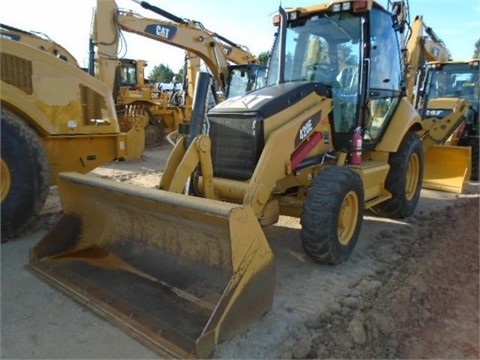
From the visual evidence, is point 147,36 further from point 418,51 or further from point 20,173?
point 20,173

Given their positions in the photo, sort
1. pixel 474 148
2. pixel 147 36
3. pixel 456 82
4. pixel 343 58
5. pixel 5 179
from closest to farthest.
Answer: pixel 5 179 < pixel 343 58 < pixel 474 148 < pixel 456 82 < pixel 147 36

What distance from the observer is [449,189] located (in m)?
7.29

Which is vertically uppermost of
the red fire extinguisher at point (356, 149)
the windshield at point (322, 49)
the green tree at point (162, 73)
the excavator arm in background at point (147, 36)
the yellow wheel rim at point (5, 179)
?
the green tree at point (162, 73)

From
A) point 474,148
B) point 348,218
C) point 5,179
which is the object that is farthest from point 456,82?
point 5,179

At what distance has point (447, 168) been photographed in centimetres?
745

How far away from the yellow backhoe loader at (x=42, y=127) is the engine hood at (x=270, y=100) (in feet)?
5.87

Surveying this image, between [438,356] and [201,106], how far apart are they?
2.76m

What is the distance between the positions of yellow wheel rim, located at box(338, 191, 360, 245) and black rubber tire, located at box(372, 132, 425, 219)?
4.43 feet

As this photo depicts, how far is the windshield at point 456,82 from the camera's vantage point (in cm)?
915

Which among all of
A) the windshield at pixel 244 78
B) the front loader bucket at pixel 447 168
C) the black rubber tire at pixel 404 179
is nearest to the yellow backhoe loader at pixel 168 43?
the windshield at pixel 244 78

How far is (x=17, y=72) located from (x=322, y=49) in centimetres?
322

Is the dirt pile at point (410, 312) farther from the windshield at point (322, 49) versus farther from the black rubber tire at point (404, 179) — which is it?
the windshield at point (322, 49)

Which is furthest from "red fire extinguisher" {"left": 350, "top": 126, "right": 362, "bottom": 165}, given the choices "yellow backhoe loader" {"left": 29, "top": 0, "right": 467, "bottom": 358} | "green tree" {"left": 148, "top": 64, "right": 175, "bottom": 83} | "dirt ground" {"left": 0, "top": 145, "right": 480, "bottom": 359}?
"green tree" {"left": 148, "top": 64, "right": 175, "bottom": 83}

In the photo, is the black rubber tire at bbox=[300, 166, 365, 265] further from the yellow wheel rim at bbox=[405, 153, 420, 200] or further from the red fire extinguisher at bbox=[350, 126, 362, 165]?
the yellow wheel rim at bbox=[405, 153, 420, 200]
